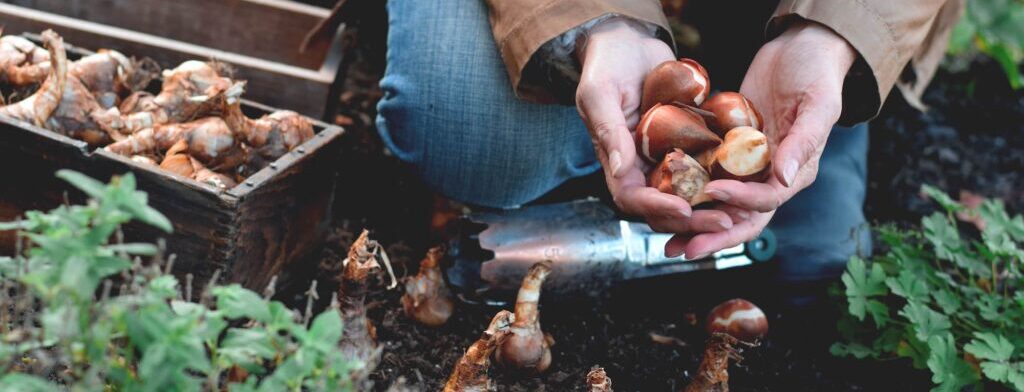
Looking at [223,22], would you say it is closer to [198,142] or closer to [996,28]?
[198,142]

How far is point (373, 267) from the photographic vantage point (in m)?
1.57

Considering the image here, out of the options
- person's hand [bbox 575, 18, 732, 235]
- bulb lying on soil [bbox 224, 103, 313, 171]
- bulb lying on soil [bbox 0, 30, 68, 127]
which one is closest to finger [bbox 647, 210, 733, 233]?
person's hand [bbox 575, 18, 732, 235]

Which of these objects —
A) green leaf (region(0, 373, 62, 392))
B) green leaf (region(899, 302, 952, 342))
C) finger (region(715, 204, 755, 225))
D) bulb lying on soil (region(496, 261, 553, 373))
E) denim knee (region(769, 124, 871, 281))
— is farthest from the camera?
denim knee (region(769, 124, 871, 281))

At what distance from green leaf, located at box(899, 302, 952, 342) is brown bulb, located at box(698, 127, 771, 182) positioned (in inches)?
20.1

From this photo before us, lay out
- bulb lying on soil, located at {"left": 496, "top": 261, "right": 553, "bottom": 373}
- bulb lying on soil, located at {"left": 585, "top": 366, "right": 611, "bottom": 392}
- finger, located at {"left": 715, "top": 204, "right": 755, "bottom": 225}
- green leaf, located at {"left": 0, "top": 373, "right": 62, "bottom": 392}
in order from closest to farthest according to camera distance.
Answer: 1. green leaf, located at {"left": 0, "top": 373, "right": 62, "bottom": 392}
2. bulb lying on soil, located at {"left": 585, "top": 366, "right": 611, "bottom": 392}
3. finger, located at {"left": 715, "top": 204, "right": 755, "bottom": 225}
4. bulb lying on soil, located at {"left": 496, "top": 261, "right": 553, "bottom": 373}

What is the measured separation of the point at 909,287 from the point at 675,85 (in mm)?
665

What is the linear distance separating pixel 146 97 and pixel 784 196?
121 cm

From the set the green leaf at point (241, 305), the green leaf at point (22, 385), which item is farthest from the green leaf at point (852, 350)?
the green leaf at point (22, 385)

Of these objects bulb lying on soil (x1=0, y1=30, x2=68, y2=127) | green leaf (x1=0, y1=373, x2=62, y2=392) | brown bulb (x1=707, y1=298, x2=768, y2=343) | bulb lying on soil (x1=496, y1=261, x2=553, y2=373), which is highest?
green leaf (x1=0, y1=373, x2=62, y2=392)

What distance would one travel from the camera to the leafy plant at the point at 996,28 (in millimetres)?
3305

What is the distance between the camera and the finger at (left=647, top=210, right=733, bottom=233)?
4.82 ft

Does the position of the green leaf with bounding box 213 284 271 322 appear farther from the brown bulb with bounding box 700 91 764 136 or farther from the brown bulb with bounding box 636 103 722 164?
the brown bulb with bounding box 700 91 764 136

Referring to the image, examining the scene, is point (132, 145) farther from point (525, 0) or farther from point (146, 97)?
point (525, 0)

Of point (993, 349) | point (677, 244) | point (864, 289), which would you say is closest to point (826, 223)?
point (864, 289)
